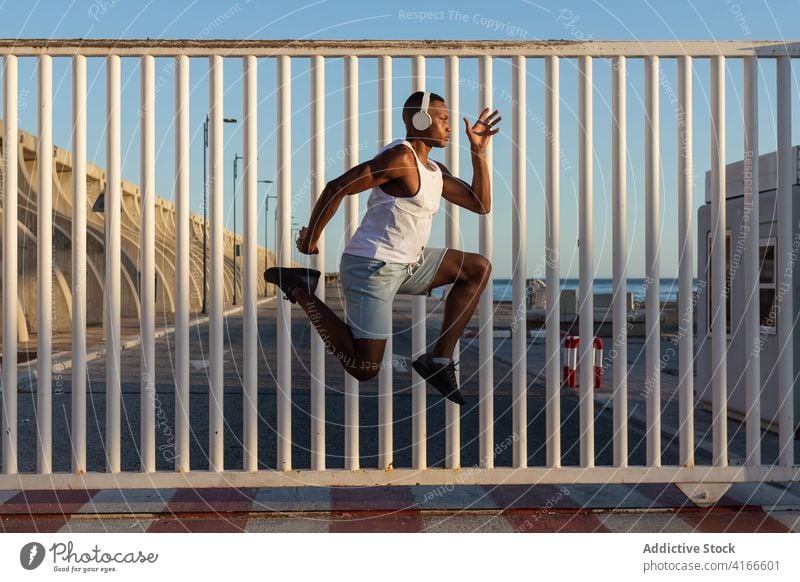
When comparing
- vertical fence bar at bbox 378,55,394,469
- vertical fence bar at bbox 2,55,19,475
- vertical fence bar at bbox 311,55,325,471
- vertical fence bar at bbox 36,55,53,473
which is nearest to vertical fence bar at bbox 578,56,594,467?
vertical fence bar at bbox 378,55,394,469

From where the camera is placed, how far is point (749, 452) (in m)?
5.68

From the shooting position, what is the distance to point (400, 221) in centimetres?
488

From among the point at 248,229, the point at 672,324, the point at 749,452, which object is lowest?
the point at 672,324

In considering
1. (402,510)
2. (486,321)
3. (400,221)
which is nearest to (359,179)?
(400,221)

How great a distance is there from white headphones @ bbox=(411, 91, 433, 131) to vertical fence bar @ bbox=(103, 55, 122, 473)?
1683 millimetres

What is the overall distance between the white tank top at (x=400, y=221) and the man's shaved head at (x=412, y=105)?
0.20 metres

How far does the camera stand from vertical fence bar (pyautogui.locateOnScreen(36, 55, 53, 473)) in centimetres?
539

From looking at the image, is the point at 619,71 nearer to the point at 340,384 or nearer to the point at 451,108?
the point at 451,108

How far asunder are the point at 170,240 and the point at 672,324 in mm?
19038

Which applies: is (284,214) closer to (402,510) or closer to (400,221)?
(400,221)

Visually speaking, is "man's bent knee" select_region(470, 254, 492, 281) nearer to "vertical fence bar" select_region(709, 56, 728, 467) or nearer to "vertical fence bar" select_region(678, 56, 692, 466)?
"vertical fence bar" select_region(678, 56, 692, 466)

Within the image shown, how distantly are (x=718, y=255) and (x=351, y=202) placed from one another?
2.19 m

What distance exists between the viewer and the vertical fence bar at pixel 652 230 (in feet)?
18.0

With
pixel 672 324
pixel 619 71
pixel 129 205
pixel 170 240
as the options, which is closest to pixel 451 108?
pixel 619 71
